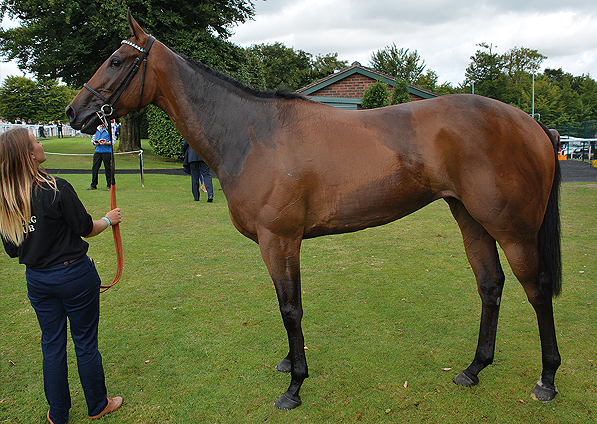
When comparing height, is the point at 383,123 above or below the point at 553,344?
above

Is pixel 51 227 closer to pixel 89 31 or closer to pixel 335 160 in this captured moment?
pixel 335 160

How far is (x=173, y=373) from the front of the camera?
323 centimetres

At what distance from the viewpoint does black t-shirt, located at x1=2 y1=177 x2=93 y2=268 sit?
240 cm

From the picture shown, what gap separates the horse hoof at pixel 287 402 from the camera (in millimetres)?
2827

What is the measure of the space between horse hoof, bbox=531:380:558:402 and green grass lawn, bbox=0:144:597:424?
0.04 metres

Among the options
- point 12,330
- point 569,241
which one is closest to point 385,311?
point 12,330

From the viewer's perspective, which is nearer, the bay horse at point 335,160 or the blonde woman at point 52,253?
the blonde woman at point 52,253

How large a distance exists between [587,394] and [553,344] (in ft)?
1.28

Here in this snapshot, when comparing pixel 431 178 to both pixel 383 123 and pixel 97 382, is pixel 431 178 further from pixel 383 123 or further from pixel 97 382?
pixel 97 382

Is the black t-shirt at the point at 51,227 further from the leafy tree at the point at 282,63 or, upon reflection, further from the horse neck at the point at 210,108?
the leafy tree at the point at 282,63

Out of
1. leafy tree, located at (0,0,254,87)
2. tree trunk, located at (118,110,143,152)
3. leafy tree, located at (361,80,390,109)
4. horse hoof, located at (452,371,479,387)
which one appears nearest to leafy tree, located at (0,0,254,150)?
leafy tree, located at (0,0,254,87)

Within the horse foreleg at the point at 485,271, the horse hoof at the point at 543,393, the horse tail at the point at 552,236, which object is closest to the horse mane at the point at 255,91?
the horse foreleg at the point at 485,271

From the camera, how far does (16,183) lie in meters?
2.40

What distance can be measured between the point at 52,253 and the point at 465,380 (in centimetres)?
313
